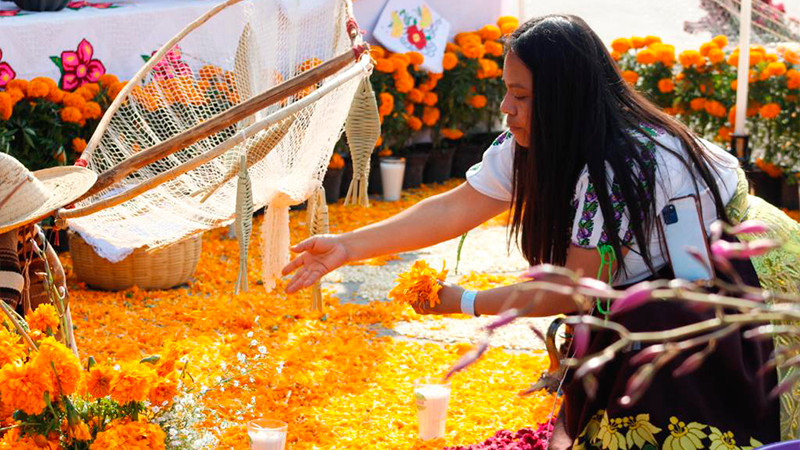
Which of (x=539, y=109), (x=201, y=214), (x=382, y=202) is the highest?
(x=539, y=109)

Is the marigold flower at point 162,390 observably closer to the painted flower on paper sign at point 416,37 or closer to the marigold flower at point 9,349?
the marigold flower at point 9,349

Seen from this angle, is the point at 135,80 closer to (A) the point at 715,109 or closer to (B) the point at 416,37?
(B) the point at 416,37

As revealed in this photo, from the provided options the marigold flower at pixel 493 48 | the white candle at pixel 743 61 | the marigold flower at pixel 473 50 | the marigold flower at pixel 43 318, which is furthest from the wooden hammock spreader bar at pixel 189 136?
the marigold flower at pixel 493 48

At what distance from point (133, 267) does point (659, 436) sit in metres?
2.85

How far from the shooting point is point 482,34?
22.4 ft

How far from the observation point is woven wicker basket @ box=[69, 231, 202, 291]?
14.1 ft

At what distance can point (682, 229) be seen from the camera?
2.13 metres

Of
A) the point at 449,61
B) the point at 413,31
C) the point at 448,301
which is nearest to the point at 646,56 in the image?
the point at 449,61

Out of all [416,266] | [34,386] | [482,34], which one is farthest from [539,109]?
[482,34]

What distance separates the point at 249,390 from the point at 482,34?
417 cm

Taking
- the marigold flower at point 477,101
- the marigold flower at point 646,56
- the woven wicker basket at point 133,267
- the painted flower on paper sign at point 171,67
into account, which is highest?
the painted flower on paper sign at point 171,67

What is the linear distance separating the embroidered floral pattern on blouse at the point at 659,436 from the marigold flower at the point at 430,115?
4.37 metres

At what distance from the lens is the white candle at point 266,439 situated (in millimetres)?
2531

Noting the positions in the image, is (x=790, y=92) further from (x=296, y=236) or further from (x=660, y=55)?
(x=296, y=236)
